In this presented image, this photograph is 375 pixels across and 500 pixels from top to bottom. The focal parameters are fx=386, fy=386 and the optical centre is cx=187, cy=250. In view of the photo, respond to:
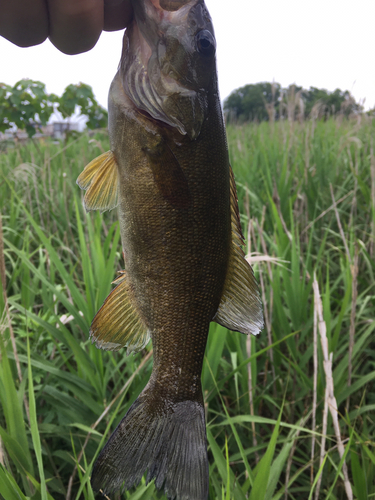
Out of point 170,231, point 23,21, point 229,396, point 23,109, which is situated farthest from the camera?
point 23,109

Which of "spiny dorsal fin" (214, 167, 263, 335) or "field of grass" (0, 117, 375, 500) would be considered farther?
"field of grass" (0, 117, 375, 500)

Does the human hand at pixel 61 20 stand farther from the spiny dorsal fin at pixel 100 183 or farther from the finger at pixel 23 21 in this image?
the spiny dorsal fin at pixel 100 183

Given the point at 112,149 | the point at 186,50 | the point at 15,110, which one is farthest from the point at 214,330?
the point at 15,110

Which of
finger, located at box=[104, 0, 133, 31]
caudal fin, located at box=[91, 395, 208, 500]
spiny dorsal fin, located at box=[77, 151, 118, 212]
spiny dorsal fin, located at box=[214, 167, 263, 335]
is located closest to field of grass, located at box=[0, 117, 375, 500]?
caudal fin, located at box=[91, 395, 208, 500]

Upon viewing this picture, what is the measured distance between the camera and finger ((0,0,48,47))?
96cm

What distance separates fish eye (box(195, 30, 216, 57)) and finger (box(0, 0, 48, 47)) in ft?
1.36

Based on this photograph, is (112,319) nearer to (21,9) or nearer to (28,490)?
(28,490)

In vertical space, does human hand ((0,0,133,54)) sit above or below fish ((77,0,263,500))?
above

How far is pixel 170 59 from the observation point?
93 centimetres

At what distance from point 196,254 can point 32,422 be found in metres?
0.65

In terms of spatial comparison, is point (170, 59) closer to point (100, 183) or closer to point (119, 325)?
point (100, 183)

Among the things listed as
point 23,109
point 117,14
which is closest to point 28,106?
point 23,109

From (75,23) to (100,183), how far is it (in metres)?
0.43

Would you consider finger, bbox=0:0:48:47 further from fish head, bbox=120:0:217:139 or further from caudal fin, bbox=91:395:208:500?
caudal fin, bbox=91:395:208:500
